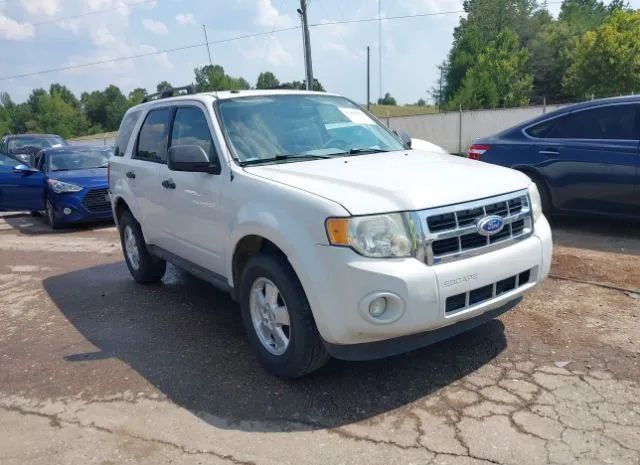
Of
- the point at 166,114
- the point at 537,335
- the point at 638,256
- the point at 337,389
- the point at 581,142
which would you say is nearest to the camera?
the point at 337,389

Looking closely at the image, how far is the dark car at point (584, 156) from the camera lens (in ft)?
20.2

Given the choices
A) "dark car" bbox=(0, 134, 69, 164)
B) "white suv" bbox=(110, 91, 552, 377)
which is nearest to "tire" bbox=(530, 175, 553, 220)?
"white suv" bbox=(110, 91, 552, 377)

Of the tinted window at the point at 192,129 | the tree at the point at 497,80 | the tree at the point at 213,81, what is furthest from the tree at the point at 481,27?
the tinted window at the point at 192,129

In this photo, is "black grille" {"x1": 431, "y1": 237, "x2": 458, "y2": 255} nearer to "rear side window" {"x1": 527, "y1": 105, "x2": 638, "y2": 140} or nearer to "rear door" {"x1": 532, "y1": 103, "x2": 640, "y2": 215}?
"rear door" {"x1": 532, "y1": 103, "x2": 640, "y2": 215}

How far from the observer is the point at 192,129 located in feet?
14.8

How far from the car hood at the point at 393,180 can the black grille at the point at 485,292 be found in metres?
0.51

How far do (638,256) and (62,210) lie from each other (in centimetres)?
874

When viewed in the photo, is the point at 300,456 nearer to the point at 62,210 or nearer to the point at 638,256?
the point at 638,256

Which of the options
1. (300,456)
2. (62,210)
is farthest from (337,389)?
(62,210)

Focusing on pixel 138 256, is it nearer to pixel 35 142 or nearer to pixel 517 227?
pixel 517 227

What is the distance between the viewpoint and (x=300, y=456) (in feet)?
9.21

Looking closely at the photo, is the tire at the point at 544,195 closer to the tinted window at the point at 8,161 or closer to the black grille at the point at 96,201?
the black grille at the point at 96,201

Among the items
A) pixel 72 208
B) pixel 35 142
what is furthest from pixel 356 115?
pixel 35 142

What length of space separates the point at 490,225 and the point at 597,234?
4.14m
